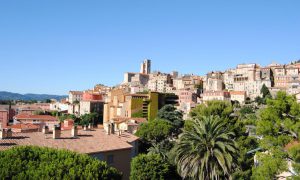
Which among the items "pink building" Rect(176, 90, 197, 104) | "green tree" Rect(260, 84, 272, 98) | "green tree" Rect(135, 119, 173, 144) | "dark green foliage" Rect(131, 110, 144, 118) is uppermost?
"green tree" Rect(260, 84, 272, 98)

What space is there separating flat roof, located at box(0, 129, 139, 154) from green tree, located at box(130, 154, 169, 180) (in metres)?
3.26

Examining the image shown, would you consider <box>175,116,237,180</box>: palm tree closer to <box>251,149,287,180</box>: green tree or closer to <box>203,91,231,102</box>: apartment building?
<box>251,149,287,180</box>: green tree

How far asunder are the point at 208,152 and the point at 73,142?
1298 centimetres

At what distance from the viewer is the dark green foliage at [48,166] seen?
18859mm

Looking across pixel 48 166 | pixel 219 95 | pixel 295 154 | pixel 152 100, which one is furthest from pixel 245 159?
pixel 219 95

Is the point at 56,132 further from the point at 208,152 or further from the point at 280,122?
the point at 280,122

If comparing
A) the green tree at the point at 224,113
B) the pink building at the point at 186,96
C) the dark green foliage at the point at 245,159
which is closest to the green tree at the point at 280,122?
the dark green foliage at the point at 245,159

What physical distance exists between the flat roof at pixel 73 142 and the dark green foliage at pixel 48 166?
8.09 metres

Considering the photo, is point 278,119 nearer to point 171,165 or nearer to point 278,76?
point 171,165

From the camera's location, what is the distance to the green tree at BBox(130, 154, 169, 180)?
3241cm

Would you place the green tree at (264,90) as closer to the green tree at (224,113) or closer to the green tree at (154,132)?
the green tree at (154,132)

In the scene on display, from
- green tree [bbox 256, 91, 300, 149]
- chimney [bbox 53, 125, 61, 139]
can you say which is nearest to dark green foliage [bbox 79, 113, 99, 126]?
chimney [bbox 53, 125, 61, 139]

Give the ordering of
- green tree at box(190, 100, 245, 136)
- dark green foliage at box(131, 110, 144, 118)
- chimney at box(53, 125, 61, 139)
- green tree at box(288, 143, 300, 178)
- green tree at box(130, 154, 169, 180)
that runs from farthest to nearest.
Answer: dark green foliage at box(131, 110, 144, 118) → green tree at box(190, 100, 245, 136) → chimney at box(53, 125, 61, 139) → green tree at box(130, 154, 169, 180) → green tree at box(288, 143, 300, 178)

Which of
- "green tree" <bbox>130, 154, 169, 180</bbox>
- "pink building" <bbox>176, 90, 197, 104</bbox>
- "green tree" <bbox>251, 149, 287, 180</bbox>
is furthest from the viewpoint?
"pink building" <bbox>176, 90, 197, 104</bbox>
